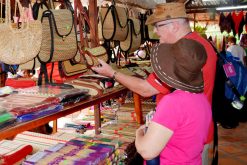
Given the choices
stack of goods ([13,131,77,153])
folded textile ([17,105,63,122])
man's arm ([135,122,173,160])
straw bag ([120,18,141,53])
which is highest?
straw bag ([120,18,141,53])

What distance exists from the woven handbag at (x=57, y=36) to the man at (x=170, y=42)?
0.29m

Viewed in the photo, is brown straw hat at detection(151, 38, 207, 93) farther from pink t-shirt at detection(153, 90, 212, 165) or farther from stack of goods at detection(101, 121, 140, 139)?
stack of goods at detection(101, 121, 140, 139)

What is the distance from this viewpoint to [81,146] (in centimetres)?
184

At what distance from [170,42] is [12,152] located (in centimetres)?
133

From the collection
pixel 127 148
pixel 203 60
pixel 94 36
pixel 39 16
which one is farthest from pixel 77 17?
pixel 203 60

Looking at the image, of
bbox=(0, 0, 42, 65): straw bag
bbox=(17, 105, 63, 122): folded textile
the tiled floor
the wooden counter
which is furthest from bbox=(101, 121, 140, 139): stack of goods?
the tiled floor

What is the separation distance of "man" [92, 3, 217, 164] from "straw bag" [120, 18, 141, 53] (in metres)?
0.55

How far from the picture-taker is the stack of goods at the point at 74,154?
1602mm

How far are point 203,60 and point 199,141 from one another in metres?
0.43

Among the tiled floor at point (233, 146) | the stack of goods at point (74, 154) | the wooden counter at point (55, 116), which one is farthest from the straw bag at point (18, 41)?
the tiled floor at point (233, 146)

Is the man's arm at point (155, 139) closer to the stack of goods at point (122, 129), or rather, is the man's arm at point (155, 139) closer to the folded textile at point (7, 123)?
the folded textile at point (7, 123)

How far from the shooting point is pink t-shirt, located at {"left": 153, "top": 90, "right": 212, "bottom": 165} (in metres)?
1.38

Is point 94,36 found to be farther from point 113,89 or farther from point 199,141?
point 199,141

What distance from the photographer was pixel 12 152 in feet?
5.63
